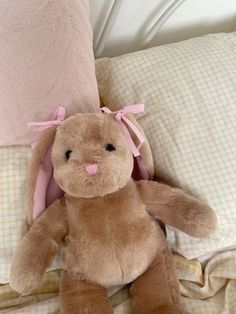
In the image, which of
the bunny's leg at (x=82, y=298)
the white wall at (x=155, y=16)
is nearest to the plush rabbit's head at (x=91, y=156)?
the bunny's leg at (x=82, y=298)

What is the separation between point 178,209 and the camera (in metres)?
0.79

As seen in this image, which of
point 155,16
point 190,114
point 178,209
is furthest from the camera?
point 155,16

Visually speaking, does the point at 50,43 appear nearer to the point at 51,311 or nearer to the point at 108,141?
the point at 108,141

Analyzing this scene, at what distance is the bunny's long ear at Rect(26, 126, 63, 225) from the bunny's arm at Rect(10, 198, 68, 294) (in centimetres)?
3

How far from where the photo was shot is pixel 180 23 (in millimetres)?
1229

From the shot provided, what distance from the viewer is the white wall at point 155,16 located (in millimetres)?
1134

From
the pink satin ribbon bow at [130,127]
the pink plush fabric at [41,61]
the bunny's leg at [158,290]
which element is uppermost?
the pink plush fabric at [41,61]

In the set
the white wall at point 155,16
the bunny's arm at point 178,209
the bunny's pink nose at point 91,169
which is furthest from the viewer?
the white wall at point 155,16

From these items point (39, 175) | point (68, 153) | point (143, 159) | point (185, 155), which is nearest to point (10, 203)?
point (39, 175)

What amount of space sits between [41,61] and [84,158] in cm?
30

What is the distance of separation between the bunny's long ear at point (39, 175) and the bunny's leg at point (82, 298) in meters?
0.18

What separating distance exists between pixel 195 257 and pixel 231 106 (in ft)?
1.38

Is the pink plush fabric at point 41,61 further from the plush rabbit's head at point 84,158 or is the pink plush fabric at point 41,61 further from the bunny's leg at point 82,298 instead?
the bunny's leg at point 82,298

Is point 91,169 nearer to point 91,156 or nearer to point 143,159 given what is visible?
point 91,156
